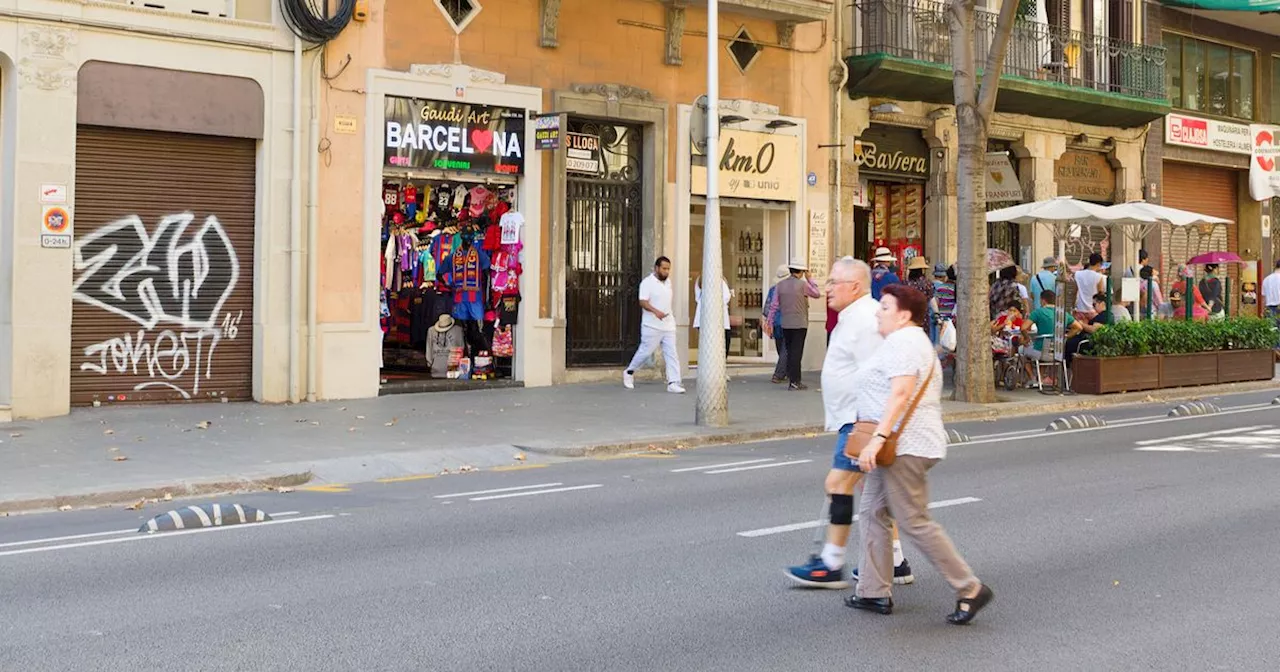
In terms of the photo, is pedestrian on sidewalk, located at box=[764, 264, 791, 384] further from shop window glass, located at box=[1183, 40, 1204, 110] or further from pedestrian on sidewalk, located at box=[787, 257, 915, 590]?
shop window glass, located at box=[1183, 40, 1204, 110]

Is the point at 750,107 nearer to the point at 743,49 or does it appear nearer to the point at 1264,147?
the point at 743,49

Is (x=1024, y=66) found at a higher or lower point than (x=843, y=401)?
higher

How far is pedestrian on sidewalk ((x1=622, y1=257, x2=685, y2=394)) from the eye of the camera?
18.1 metres

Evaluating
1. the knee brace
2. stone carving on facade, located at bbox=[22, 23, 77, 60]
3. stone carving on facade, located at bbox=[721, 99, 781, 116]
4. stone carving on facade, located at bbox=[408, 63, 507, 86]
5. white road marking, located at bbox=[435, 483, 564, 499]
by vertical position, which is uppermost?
stone carving on facade, located at bbox=[721, 99, 781, 116]

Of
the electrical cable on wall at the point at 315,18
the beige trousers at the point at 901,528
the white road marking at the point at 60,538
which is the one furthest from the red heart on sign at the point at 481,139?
the beige trousers at the point at 901,528

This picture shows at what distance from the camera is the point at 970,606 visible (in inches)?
240

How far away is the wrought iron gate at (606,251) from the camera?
19703mm

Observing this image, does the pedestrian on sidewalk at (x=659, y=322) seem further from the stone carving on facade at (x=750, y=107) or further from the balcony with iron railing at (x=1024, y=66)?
the balcony with iron railing at (x=1024, y=66)

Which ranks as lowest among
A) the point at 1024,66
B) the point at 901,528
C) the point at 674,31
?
the point at 901,528

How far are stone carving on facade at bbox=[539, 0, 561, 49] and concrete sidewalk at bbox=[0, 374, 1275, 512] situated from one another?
4.79 metres

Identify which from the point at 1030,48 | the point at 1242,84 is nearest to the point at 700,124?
the point at 1030,48

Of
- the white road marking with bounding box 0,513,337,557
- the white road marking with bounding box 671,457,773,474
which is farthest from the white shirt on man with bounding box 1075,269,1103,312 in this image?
the white road marking with bounding box 0,513,337,557

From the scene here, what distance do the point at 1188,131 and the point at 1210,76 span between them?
173 centimetres

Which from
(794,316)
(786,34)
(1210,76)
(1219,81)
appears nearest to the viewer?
(794,316)
